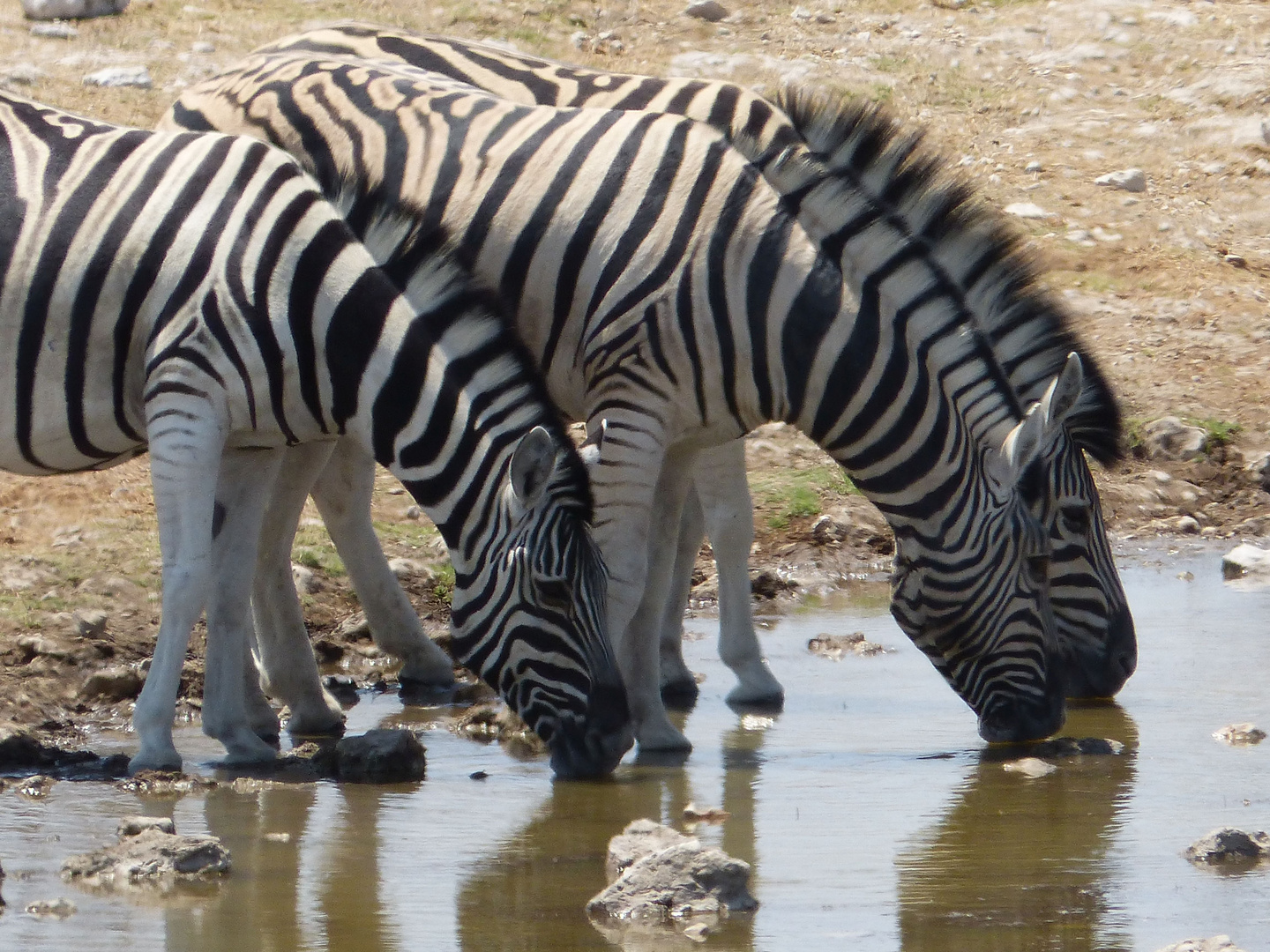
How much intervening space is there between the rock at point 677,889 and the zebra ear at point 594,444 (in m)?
2.02

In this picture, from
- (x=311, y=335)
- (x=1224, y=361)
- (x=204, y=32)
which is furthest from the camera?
(x=204, y=32)

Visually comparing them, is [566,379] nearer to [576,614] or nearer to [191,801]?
[576,614]

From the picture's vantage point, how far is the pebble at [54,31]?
15329mm

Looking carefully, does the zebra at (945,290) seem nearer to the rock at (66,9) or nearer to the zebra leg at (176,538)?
the zebra leg at (176,538)

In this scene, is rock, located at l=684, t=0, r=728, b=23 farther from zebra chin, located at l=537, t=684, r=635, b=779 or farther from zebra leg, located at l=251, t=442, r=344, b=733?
zebra chin, located at l=537, t=684, r=635, b=779

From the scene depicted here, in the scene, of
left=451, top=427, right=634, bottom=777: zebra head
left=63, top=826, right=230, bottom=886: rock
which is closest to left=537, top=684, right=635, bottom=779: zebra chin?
left=451, top=427, right=634, bottom=777: zebra head

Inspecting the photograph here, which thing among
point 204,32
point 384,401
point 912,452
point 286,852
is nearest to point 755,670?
point 912,452

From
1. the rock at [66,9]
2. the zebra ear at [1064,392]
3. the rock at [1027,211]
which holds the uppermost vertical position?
the rock at [66,9]

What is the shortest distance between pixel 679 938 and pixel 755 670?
127 inches

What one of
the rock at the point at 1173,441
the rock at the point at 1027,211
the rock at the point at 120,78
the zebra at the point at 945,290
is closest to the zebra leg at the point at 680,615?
the zebra at the point at 945,290

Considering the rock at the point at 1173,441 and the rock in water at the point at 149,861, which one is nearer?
the rock in water at the point at 149,861

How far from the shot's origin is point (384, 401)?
20.4 ft

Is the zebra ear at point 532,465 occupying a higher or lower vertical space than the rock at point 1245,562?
higher

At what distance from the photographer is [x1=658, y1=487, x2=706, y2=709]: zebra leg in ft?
25.4
